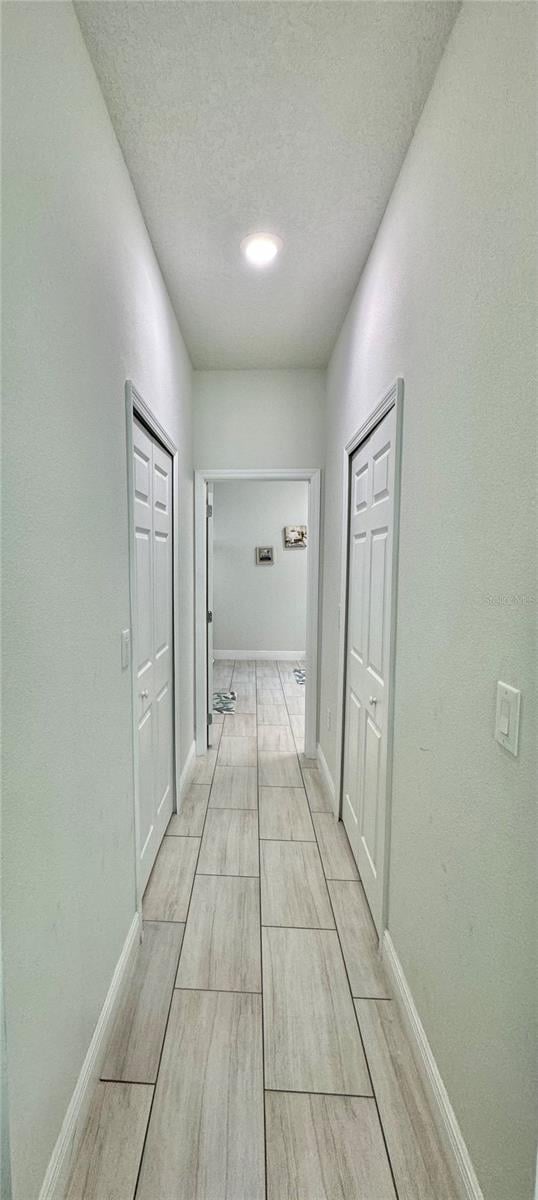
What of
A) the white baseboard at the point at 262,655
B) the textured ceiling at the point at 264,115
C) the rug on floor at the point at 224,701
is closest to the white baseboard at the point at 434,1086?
the textured ceiling at the point at 264,115

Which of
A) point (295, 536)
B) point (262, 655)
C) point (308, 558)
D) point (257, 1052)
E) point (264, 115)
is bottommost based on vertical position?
point (257, 1052)

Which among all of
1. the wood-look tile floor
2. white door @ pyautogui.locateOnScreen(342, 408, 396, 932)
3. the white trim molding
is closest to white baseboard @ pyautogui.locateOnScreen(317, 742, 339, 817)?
white door @ pyautogui.locateOnScreen(342, 408, 396, 932)

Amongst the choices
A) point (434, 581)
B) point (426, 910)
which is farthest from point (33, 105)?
point (426, 910)

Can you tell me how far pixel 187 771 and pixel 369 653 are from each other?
1.61 m

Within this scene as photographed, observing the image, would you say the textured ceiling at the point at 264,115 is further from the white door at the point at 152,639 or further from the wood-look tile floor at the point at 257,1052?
the wood-look tile floor at the point at 257,1052

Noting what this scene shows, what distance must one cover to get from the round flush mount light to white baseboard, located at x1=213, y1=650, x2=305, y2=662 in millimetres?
5006

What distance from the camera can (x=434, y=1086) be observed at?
1156mm

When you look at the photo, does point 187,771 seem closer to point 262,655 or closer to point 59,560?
point 59,560

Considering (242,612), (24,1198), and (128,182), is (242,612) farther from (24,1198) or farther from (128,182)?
(24,1198)

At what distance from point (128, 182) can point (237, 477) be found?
5.70 feet

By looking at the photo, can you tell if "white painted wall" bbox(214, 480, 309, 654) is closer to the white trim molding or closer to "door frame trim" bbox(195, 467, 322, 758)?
"door frame trim" bbox(195, 467, 322, 758)

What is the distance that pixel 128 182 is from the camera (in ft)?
5.10

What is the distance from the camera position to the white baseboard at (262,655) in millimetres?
6523

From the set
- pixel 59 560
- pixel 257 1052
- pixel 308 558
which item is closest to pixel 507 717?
pixel 59 560
